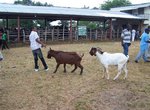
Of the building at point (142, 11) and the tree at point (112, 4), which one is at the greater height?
the tree at point (112, 4)

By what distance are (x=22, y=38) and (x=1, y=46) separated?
20.5 feet

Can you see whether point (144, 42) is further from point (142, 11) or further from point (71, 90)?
point (142, 11)

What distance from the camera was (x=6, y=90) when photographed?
747 cm

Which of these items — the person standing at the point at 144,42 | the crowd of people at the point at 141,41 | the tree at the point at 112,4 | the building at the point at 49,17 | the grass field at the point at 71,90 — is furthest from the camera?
the tree at the point at 112,4

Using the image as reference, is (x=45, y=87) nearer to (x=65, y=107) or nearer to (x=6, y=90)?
(x=6, y=90)

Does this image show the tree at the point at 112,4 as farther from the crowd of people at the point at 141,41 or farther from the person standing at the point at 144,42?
the person standing at the point at 144,42

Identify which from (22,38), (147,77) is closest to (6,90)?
(147,77)

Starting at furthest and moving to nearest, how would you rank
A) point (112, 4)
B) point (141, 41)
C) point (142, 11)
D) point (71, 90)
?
point (112, 4) → point (142, 11) → point (141, 41) → point (71, 90)

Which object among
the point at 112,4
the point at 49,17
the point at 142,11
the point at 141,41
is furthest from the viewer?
the point at 112,4

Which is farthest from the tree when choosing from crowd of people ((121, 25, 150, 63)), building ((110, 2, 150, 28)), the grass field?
the grass field

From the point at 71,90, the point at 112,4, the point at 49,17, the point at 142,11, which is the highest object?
the point at 112,4

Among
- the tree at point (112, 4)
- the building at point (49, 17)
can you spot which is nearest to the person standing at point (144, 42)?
the building at point (49, 17)

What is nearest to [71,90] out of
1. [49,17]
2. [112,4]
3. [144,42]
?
[144,42]

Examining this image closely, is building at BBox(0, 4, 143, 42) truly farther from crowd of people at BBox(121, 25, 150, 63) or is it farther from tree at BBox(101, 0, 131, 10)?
tree at BBox(101, 0, 131, 10)
